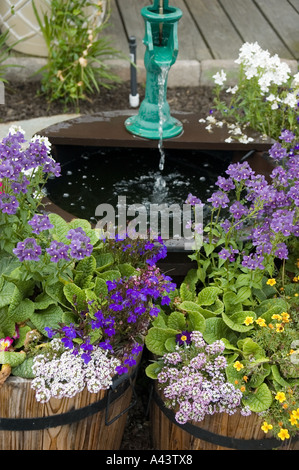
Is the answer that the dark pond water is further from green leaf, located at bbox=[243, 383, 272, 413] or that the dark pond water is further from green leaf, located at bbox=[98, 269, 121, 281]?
green leaf, located at bbox=[243, 383, 272, 413]

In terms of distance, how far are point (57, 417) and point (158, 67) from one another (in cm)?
164

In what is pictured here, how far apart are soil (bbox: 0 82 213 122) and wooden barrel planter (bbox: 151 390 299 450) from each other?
2.64 metres

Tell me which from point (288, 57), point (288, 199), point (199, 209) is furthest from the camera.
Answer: point (288, 57)

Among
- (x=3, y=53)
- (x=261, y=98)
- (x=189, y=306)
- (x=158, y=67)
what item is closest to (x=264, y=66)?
(x=261, y=98)

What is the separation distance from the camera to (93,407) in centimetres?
183

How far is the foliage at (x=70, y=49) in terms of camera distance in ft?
13.0

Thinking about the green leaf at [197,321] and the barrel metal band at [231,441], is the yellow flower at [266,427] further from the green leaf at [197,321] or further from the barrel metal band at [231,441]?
the green leaf at [197,321]

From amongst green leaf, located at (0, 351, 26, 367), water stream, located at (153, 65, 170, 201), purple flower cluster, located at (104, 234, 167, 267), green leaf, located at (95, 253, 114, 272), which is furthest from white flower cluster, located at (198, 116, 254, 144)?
green leaf, located at (0, 351, 26, 367)

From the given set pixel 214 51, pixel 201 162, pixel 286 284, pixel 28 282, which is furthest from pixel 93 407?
pixel 214 51

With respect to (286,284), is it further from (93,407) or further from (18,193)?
(18,193)

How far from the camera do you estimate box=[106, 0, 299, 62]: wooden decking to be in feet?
15.4

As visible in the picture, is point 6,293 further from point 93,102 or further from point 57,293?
point 93,102
